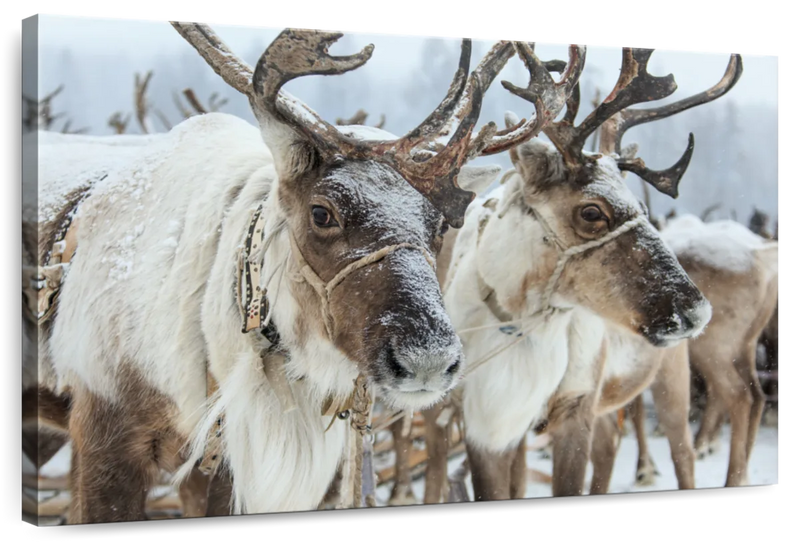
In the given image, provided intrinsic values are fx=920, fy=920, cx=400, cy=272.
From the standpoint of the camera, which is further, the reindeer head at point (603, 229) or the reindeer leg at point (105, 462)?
the reindeer head at point (603, 229)

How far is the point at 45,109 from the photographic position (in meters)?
2.76

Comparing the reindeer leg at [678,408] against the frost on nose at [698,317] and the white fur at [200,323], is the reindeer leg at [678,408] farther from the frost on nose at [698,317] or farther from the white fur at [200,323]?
the white fur at [200,323]

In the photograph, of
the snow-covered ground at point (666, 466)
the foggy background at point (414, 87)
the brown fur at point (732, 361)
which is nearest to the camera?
the foggy background at point (414, 87)

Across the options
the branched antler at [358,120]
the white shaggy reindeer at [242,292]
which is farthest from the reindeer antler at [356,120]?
the white shaggy reindeer at [242,292]

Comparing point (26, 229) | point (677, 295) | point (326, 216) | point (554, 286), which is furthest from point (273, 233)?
point (677, 295)

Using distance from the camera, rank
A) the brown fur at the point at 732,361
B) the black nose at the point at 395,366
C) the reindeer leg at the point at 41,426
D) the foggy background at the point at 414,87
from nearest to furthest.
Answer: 1. the black nose at the point at 395,366
2. the reindeer leg at the point at 41,426
3. the foggy background at the point at 414,87
4. the brown fur at the point at 732,361

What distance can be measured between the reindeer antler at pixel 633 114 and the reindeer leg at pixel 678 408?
0.67 metres

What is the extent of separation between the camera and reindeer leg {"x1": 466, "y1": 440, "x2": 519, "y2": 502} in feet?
11.2

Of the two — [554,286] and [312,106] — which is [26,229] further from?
[554,286]

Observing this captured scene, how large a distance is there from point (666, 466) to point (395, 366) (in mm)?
1675

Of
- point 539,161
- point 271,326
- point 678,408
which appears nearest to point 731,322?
point 678,408

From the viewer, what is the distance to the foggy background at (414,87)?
112 inches

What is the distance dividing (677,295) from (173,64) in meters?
1.88

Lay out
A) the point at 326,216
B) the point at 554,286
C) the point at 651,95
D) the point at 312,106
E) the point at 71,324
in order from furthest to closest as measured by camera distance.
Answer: the point at 651,95, the point at 554,286, the point at 312,106, the point at 71,324, the point at 326,216
